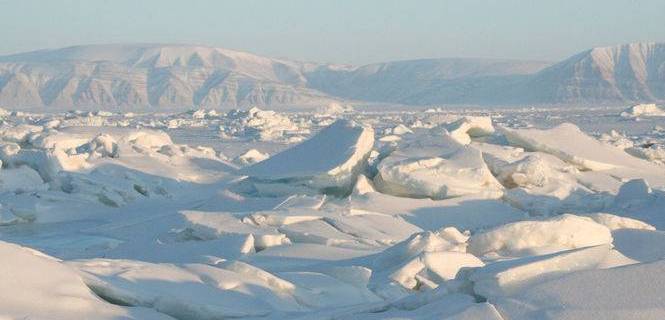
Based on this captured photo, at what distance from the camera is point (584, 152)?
41.2ft

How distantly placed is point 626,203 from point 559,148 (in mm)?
2541

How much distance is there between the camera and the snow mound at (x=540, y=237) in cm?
700

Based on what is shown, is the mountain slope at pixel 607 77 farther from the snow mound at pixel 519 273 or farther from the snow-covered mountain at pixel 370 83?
the snow mound at pixel 519 273

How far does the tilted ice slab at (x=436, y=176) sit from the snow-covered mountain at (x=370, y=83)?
8727 centimetres

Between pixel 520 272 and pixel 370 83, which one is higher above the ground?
pixel 520 272

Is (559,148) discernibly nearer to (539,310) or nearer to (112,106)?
(539,310)

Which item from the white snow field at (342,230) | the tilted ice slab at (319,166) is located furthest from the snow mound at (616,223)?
the tilted ice slab at (319,166)

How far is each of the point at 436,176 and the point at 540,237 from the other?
384 cm

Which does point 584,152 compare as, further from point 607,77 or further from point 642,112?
point 607,77

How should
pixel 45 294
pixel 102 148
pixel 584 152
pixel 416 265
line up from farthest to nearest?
pixel 102 148 → pixel 584 152 → pixel 416 265 → pixel 45 294

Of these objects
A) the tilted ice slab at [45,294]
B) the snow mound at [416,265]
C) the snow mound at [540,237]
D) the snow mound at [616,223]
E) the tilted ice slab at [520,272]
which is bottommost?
the snow mound at [616,223]

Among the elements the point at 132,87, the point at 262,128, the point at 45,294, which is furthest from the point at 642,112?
the point at 132,87

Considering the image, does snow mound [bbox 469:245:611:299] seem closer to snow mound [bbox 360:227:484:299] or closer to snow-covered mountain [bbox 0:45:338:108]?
snow mound [bbox 360:227:484:299]

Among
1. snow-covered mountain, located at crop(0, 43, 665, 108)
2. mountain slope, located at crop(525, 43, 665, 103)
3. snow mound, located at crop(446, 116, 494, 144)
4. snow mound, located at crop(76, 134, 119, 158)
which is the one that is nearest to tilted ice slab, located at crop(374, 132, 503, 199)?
snow mound, located at crop(446, 116, 494, 144)
